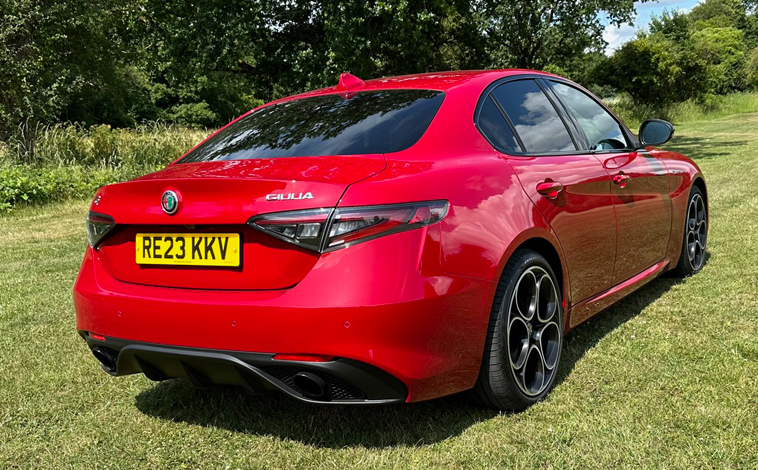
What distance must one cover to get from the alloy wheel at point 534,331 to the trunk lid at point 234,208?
0.91 meters

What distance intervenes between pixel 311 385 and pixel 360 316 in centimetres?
36

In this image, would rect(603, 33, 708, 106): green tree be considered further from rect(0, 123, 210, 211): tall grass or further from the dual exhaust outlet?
the dual exhaust outlet

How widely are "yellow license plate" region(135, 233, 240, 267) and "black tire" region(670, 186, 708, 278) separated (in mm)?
3731

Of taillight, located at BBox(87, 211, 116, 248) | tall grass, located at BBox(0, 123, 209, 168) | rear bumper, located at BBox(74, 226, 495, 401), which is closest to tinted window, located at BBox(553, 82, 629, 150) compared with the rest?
rear bumper, located at BBox(74, 226, 495, 401)

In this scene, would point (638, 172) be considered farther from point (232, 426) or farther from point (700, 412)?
point (232, 426)

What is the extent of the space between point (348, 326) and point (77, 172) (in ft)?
38.3

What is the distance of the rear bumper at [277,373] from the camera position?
2.46 metres

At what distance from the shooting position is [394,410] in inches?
124

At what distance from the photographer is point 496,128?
326 centimetres

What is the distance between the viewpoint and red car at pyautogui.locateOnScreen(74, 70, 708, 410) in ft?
7.98

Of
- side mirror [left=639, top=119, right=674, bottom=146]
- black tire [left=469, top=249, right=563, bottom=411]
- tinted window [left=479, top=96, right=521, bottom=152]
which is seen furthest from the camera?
side mirror [left=639, top=119, right=674, bottom=146]

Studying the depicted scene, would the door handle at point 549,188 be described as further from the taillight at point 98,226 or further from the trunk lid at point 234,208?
the taillight at point 98,226

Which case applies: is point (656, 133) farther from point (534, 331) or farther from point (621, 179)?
point (534, 331)

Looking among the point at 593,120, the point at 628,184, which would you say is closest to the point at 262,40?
the point at 593,120
